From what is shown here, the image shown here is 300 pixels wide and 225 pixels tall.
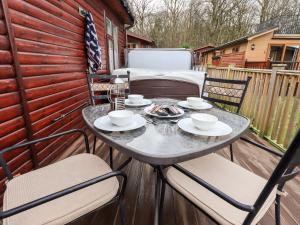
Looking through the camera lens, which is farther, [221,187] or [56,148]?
[56,148]

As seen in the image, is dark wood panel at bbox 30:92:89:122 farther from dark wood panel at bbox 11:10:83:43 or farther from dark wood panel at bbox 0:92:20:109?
dark wood panel at bbox 11:10:83:43

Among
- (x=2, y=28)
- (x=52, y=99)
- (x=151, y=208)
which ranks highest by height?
(x=2, y=28)

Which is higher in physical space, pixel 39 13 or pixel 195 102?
pixel 39 13

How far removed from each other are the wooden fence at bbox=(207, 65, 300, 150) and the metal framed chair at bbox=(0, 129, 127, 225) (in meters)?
2.56

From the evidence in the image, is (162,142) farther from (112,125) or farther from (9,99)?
(9,99)

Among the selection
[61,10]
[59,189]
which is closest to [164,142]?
[59,189]

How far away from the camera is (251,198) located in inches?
35.2

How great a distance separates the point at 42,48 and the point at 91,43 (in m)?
1.22

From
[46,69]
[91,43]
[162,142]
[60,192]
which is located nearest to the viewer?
[60,192]

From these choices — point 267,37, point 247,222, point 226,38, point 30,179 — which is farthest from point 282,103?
point 226,38

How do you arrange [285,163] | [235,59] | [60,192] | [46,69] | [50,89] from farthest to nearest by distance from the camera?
[235,59] < [50,89] < [46,69] < [60,192] < [285,163]

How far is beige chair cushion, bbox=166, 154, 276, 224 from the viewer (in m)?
0.81

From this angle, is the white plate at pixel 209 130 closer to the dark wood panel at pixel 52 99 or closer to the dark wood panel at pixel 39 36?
the dark wood panel at pixel 52 99

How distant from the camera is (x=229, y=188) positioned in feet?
3.15
